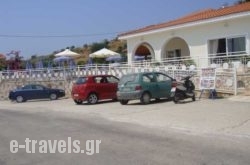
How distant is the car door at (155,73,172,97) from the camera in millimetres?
21062

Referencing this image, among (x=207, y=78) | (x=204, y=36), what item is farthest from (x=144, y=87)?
(x=204, y=36)

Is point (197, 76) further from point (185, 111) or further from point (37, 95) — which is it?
point (37, 95)

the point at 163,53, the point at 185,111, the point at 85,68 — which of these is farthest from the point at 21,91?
the point at 185,111

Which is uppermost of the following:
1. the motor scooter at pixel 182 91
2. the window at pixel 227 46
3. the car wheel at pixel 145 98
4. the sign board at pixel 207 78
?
the window at pixel 227 46

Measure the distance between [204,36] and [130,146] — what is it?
19188mm

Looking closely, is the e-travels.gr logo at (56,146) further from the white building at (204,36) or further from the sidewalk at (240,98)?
the white building at (204,36)

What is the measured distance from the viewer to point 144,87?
67.4 ft

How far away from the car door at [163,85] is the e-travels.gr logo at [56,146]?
10.3 meters

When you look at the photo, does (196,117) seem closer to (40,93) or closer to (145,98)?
(145,98)

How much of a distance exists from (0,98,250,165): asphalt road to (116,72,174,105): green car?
6.37m

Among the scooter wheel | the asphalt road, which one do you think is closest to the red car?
the scooter wheel

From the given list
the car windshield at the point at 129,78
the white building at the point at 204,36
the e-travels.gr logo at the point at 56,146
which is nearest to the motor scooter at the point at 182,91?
the car windshield at the point at 129,78

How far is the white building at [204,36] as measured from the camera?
2509 cm

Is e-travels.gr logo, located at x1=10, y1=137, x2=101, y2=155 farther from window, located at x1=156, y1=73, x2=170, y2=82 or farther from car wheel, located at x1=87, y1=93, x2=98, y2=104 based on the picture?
car wheel, located at x1=87, y1=93, x2=98, y2=104
